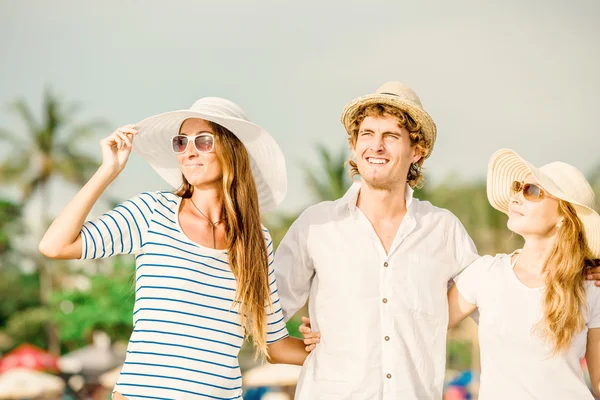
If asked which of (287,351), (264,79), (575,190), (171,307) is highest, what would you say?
(264,79)

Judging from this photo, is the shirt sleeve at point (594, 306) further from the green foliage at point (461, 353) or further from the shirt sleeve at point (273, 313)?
the green foliage at point (461, 353)

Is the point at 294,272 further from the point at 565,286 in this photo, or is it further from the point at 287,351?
the point at 565,286

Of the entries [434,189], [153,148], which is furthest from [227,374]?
[434,189]

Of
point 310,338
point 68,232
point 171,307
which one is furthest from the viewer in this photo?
point 310,338

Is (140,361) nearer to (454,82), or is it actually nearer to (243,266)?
(243,266)

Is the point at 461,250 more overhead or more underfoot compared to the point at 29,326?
more underfoot

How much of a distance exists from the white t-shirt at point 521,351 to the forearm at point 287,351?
103cm

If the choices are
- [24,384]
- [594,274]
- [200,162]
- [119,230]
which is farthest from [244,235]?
[24,384]

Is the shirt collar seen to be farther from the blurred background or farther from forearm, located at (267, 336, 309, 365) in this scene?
the blurred background

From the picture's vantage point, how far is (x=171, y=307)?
4254 mm

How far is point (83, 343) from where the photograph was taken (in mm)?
38344

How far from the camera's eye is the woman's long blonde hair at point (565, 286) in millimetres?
4508

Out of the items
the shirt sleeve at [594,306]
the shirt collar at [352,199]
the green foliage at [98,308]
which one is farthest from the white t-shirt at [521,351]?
the green foliage at [98,308]

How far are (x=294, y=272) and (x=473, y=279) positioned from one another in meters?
1.02
